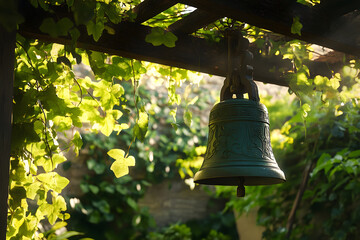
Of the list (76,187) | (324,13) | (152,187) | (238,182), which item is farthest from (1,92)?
(152,187)

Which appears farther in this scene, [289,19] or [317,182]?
[317,182]

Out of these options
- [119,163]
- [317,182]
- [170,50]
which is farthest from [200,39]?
[317,182]

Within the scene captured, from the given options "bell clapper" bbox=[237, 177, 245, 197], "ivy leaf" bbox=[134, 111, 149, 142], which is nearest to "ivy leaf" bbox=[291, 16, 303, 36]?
"bell clapper" bbox=[237, 177, 245, 197]

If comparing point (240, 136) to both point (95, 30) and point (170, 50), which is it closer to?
point (170, 50)

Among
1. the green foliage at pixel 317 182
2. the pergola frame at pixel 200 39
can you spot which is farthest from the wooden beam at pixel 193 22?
the green foliage at pixel 317 182

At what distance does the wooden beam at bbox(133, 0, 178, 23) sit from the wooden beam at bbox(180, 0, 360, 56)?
0.19 metres

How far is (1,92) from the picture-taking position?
3.95 feet

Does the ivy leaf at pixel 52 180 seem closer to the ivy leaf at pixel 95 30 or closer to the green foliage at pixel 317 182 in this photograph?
the ivy leaf at pixel 95 30

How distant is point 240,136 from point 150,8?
51 centimetres

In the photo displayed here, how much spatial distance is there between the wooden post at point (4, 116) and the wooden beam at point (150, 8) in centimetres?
48

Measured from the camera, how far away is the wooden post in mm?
1197

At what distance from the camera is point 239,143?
65.5 inches

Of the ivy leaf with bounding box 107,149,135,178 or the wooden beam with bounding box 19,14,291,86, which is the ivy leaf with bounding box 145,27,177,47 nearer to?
the wooden beam with bounding box 19,14,291,86

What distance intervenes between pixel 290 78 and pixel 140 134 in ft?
2.08
